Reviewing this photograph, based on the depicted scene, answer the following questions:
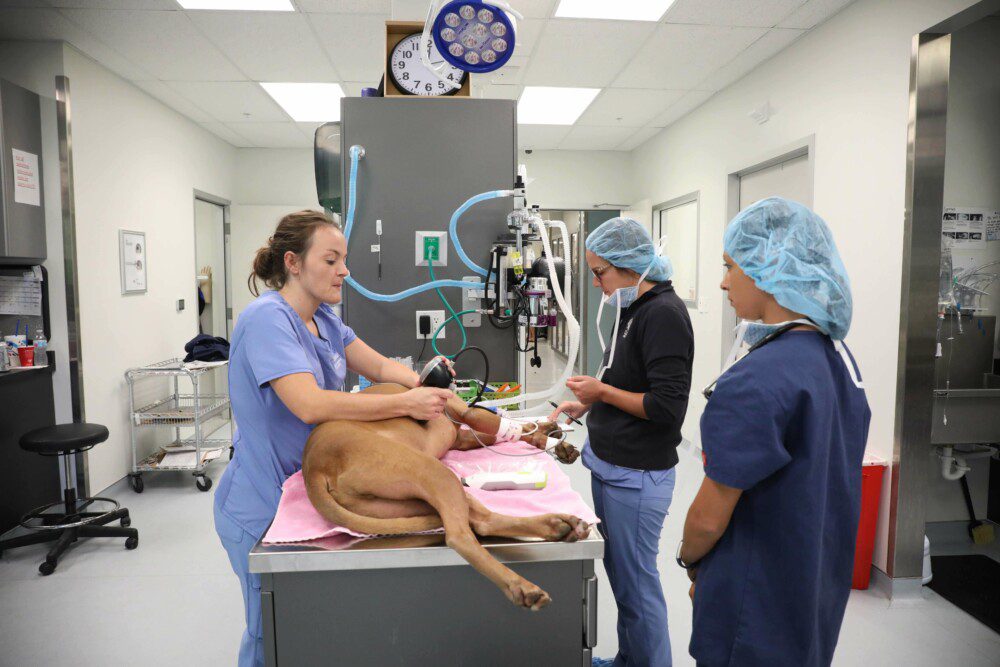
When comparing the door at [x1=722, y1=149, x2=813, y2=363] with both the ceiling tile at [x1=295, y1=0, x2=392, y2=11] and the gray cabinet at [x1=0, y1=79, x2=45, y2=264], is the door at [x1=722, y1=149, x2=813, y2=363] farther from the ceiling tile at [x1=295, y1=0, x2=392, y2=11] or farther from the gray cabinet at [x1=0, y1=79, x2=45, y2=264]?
the gray cabinet at [x1=0, y1=79, x2=45, y2=264]

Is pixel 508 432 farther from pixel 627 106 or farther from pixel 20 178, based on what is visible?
pixel 627 106

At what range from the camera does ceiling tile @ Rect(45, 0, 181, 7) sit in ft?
9.13

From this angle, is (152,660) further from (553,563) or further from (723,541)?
(723,541)

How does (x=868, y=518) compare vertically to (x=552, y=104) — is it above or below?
below

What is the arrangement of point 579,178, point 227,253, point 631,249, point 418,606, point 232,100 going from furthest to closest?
point 579,178 < point 227,253 < point 232,100 < point 631,249 < point 418,606

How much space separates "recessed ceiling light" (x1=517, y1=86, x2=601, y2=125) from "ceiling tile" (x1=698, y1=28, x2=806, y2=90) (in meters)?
0.77

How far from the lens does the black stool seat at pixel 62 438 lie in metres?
2.81

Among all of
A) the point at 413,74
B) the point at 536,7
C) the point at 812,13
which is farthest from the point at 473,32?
the point at 812,13

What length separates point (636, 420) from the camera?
1689mm

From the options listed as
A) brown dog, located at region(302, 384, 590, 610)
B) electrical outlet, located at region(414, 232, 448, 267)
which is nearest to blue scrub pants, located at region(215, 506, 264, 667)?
brown dog, located at region(302, 384, 590, 610)

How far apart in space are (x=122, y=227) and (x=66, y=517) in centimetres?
185

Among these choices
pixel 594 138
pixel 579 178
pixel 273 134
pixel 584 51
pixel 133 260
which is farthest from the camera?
pixel 579 178

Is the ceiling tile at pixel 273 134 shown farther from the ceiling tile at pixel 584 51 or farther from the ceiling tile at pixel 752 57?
the ceiling tile at pixel 752 57

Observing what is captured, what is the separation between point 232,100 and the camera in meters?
4.30
